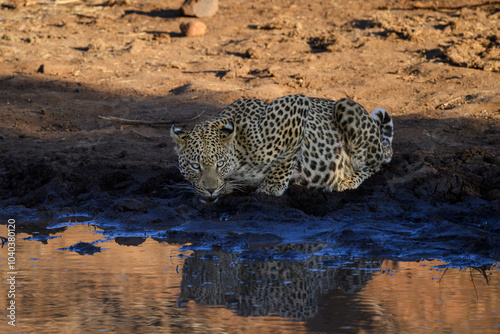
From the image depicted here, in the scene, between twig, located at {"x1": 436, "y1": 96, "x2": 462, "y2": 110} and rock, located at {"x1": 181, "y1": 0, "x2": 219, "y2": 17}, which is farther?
rock, located at {"x1": 181, "y1": 0, "x2": 219, "y2": 17}

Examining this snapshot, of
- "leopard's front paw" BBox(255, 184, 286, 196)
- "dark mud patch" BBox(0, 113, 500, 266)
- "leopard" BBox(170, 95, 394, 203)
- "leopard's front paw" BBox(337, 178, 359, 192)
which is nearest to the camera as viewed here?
"dark mud patch" BBox(0, 113, 500, 266)

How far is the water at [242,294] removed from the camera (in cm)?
455

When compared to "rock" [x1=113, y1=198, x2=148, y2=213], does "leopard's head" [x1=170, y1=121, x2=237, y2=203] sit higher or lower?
higher

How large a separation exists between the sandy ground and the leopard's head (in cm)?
38

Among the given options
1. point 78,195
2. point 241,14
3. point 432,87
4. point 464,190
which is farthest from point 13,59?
point 464,190

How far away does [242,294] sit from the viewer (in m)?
5.29

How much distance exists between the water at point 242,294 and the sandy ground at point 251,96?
0.64 meters

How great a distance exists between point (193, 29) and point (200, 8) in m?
1.34

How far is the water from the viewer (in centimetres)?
455

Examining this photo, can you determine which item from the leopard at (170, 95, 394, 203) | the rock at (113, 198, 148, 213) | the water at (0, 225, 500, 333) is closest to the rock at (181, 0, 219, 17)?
the leopard at (170, 95, 394, 203)

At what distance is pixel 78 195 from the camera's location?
948cm

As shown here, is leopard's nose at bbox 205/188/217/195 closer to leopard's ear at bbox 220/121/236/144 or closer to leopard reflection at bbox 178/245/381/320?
leopard's ear at bbox 220/121/236/144

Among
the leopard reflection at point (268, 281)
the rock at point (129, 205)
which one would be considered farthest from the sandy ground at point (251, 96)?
the leopard reflection at point (268, 281)

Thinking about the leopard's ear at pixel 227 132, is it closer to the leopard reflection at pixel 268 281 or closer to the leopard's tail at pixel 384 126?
the leopard reflection at pixel 268 281
